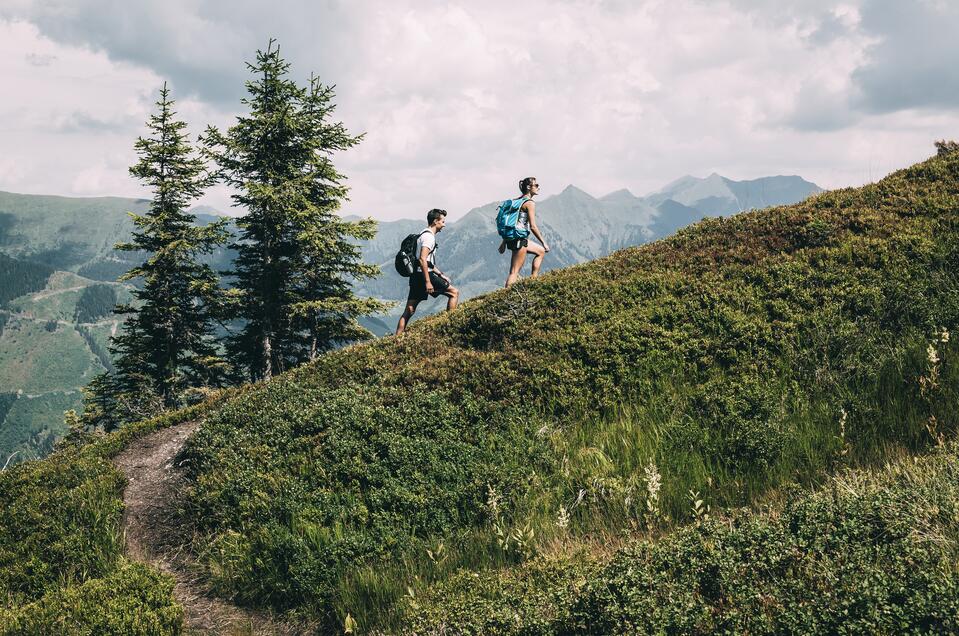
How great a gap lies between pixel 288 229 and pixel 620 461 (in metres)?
23.9

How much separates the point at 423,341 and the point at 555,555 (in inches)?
227

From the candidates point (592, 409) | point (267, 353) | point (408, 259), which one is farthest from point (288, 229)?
point (592, 409)

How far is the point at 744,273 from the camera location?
8.41 metres

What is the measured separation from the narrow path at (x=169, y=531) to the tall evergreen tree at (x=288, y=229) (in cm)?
1488

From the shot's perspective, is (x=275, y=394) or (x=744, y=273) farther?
(x=275, y=394)

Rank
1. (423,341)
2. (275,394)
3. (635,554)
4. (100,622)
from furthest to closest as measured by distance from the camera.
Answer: (423,341)
(275,394)
(100,622)
(635,554)

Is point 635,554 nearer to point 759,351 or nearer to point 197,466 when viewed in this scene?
point 759,351

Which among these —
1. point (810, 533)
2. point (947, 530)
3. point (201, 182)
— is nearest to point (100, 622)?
point (810, 533)

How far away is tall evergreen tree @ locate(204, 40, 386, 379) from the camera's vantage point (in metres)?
24.6

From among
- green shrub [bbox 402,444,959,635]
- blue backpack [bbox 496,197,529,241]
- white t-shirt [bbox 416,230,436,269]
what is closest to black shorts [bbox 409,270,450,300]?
white t-shirt [bbox 416,230,436,269]

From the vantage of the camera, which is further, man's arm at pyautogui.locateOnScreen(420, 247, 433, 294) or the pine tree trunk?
the pine tree trunk

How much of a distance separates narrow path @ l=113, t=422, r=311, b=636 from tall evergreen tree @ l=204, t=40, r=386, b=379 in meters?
14.9

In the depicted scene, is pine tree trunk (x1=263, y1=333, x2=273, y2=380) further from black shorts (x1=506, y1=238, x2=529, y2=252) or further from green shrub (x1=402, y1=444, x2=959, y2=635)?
green shrub (x1=402, y1=444, x2=959, y2=635)

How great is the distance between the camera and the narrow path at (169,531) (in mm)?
5086
